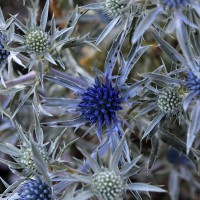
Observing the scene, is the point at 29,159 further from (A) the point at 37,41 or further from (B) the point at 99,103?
(A) the point at 37,41

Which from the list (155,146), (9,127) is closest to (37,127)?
(155,146)

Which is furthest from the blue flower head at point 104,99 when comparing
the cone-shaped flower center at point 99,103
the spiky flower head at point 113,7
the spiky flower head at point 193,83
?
the spiky flower head at point 193,83

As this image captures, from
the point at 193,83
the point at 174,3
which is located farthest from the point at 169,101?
the point at 174,3

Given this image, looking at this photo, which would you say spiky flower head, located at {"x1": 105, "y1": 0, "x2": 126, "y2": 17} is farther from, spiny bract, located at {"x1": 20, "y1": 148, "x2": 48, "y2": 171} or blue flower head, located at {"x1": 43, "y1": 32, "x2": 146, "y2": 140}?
spiny bract, located at {"x1": 20, "y1": 148, "x2": 48, "y2": 171}

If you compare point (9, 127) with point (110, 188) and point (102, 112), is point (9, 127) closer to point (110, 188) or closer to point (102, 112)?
point (102, 112)

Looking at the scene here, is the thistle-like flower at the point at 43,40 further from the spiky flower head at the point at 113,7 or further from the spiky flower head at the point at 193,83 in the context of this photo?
the spiky flower head at the point at 193,83

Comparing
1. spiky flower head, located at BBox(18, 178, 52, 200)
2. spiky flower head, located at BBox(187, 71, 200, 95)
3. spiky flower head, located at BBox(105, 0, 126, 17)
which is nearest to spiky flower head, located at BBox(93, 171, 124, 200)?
spiky flower head, located at BBox(18, 178, 52, 200)
